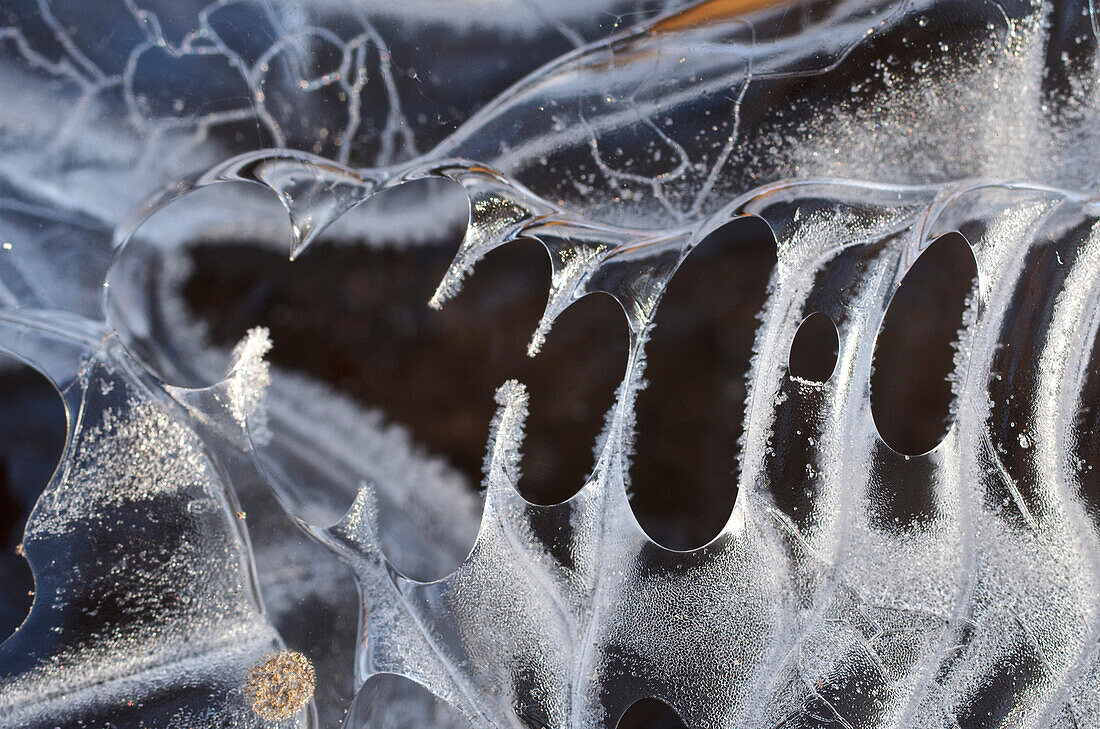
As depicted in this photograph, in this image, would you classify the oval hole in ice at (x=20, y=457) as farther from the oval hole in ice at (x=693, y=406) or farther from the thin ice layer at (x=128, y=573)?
the oval hole in ice at (x=693, y=406)

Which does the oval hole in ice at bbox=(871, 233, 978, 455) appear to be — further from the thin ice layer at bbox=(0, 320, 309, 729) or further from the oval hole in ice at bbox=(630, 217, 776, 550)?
the thin ice layer at bbox=(0, 320, 309, 729)

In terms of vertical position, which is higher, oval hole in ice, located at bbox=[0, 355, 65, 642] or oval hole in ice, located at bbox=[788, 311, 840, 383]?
oval hole in ice, located at bbox=[788, 311, 840, 383]

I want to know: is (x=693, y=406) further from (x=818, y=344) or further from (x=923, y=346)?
(x=923, y=346)

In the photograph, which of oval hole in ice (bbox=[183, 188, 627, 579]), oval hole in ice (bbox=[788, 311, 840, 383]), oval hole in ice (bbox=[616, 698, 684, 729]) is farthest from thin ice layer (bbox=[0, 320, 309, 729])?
oval hole in ice (bbox=[788, 311, 840, 383])

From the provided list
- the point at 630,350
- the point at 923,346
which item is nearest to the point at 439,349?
the point at 630,350

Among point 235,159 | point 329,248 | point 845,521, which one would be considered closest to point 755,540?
point 845,521

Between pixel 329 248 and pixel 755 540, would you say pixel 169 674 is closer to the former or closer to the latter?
pixel 329 248

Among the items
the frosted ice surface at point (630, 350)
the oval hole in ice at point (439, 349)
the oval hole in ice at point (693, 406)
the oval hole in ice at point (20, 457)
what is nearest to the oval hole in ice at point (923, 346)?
the frosted ice surface at point (630, 350)
